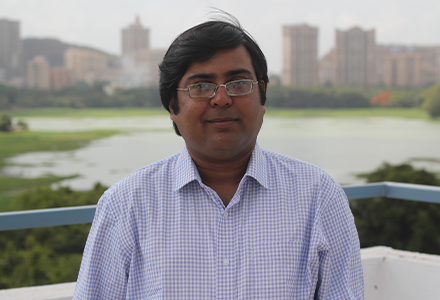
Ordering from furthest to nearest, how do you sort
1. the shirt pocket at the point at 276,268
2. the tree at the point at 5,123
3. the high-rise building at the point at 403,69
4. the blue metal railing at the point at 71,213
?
the high-rise building at the point at 403,69 → the tree at the point at 5,123 → the blue metal railing at the point at 71,213 → the shirt pocket at the point at 276,268

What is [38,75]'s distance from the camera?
11086 mm

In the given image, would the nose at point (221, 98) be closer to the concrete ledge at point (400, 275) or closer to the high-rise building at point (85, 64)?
the concrete ledge at point (400, 275)

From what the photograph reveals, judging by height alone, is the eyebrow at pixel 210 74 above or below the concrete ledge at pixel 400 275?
above

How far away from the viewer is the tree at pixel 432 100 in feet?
41.4

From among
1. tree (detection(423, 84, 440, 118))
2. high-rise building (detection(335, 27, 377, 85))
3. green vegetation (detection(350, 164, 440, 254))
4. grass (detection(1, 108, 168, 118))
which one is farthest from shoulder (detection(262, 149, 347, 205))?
tree (detection(423, 84, 440, 118))

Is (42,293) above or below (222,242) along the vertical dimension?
below

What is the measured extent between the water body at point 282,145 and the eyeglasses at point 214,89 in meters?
10.5

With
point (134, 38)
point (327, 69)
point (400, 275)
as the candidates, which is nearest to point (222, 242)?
point (400, 275)

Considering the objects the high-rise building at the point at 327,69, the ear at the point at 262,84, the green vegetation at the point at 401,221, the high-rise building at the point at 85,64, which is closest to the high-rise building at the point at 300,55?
the high-rise building at the point at 327,69

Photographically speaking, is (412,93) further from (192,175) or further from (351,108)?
(192,175)

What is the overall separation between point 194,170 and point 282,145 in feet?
38.3

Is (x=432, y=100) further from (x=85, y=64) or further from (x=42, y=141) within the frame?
(x=42, y=141)

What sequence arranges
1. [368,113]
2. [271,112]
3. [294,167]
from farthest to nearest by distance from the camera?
[368,113], [271,112], [294,167]

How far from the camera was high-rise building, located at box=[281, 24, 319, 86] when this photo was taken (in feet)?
39.8
